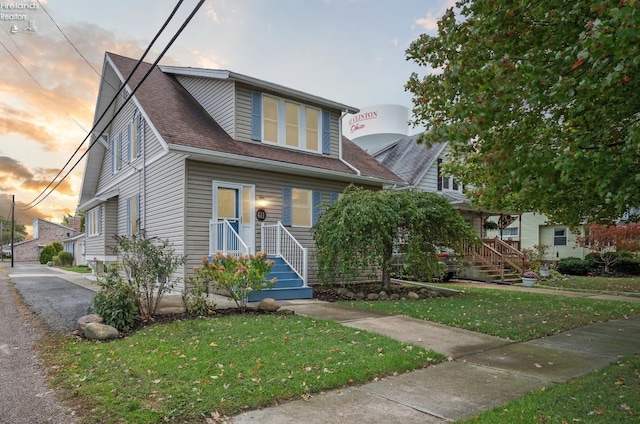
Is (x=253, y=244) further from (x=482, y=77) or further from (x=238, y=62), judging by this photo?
(x=482, y=77)

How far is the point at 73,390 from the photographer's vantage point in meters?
4.05

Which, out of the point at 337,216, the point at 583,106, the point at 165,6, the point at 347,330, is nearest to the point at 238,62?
the point at 165,6

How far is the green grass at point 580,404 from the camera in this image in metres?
3.49

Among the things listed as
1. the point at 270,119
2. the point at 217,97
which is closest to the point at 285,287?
the point at 270,119

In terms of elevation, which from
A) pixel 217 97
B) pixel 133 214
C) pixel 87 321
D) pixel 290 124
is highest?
pixel 217 97

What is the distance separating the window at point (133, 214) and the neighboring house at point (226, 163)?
0.04m

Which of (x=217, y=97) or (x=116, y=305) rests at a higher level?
(x=217, y=97)

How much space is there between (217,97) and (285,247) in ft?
17.3

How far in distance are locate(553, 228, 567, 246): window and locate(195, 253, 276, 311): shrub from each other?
23763 mm

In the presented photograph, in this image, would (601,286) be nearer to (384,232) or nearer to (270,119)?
(384,232)

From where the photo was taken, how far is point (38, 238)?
57.5 metres

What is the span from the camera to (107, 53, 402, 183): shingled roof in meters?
11.0

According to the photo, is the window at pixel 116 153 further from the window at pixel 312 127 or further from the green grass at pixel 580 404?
the green grass at pixel 580 404

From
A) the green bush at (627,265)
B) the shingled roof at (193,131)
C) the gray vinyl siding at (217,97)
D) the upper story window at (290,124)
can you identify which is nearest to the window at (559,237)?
the green bush at (627,265)
